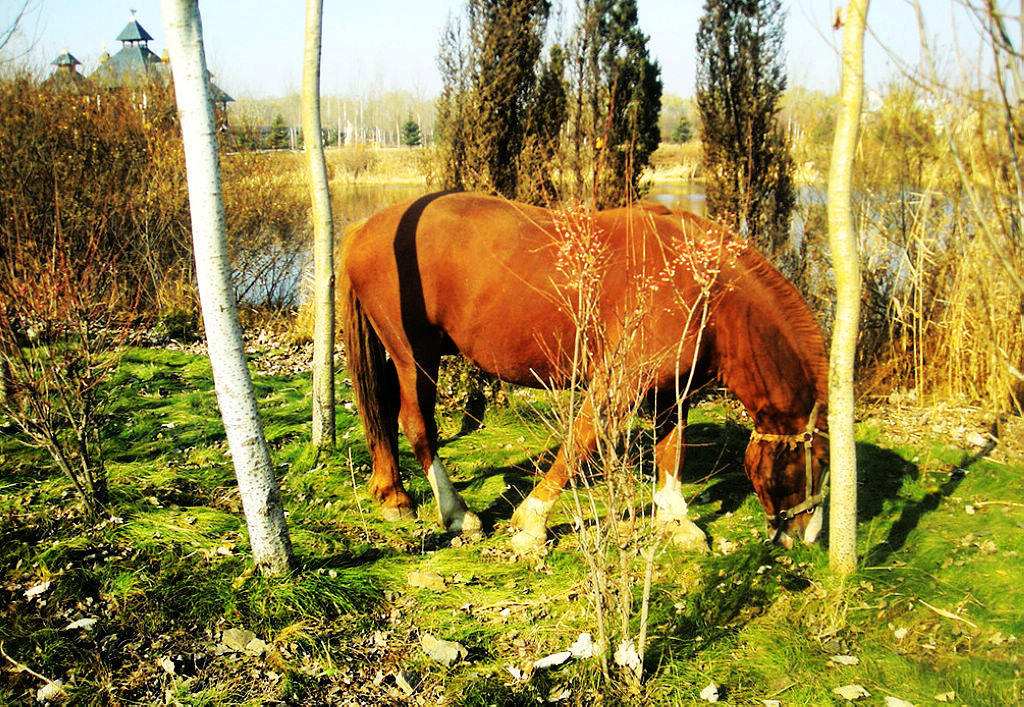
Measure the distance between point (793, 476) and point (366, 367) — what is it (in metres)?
2.86

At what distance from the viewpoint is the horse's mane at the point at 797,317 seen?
168 inches

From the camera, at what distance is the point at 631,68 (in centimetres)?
1081

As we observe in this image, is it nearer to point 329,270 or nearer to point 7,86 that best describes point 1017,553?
point 329,270

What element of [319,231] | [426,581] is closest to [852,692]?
[426,581]

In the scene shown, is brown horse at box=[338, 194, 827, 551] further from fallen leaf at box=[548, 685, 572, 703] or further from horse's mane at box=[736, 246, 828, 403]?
fallen leaf at box=[548, 685, 572, 703]

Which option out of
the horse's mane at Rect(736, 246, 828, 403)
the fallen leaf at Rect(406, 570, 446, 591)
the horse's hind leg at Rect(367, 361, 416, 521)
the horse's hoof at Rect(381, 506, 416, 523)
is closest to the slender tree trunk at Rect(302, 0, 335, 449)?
the horse's hind leg at Rect(367, 361, 416, 521)

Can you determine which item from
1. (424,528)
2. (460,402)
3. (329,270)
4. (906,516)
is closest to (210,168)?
(329,270)

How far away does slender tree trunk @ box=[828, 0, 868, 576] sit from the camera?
10.8 ft

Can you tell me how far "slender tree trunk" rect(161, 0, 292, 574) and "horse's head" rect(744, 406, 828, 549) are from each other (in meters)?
2.74

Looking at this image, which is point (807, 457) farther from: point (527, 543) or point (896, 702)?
point (527, 543)

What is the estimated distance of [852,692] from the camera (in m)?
3.14

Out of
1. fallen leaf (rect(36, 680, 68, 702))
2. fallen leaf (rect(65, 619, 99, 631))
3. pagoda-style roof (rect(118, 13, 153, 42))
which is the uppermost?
pagoda-style roof (rect(118, 13, 153, 42))

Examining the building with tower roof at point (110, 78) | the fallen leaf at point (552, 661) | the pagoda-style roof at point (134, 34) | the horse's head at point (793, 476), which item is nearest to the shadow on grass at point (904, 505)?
the horse's head at point (793, 476)

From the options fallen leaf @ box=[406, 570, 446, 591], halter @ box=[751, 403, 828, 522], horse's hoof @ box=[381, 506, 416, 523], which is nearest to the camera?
fallen leaf @ box=[406, 570, 446, 591]
